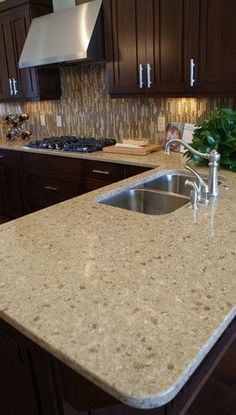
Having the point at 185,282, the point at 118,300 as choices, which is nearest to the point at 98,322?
the point at 118,300

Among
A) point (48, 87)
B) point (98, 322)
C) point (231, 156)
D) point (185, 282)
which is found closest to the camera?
point (98, 322)

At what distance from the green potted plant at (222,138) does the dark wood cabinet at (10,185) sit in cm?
215

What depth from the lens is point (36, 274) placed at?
909mm

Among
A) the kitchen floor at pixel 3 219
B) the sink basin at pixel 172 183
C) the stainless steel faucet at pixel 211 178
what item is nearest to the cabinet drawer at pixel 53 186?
the kitchen floor at pixel 3 219

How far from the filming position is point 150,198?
181 cm

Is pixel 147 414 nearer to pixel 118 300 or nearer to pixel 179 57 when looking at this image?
pixel 118 300

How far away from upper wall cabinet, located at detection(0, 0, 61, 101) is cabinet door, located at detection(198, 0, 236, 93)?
1817mm

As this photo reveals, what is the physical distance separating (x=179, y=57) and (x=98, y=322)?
2195mm

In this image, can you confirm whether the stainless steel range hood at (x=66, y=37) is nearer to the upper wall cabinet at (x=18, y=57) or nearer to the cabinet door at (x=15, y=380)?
the upper wall cabinet at (x=18, y=57)

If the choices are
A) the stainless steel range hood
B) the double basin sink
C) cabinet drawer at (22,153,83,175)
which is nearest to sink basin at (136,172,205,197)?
the double basin sink

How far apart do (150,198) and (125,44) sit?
1.51 m

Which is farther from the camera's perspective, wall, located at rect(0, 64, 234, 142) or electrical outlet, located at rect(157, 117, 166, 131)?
electrical outlet, located at rect(157, 117, 166, 131)

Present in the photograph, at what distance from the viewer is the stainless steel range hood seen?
2.70m

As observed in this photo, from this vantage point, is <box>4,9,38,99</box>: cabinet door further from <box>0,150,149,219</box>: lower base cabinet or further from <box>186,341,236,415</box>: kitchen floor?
<box>186,341,236,415</box>: kitchen floor
